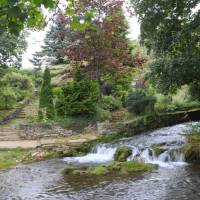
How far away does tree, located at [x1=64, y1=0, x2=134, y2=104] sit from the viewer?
21.9 metres

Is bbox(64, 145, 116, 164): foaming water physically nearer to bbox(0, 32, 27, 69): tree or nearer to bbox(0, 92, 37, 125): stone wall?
bbox(0, 92, 37, 125): stone wall

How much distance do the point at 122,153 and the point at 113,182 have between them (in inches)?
177

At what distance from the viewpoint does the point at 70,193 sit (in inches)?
379

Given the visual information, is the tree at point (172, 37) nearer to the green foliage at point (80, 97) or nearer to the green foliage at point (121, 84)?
the green foliage at point (80, 97)

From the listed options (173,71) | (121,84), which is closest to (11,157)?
(173,71)

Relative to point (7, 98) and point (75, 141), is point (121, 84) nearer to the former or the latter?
point (7, 98)

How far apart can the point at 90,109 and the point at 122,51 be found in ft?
12.5

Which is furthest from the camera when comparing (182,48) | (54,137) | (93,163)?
(54,137)

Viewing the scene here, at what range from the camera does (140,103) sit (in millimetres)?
22984

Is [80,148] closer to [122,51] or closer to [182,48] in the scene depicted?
[182,48]

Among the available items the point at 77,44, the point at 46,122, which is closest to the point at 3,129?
the point at 46,122

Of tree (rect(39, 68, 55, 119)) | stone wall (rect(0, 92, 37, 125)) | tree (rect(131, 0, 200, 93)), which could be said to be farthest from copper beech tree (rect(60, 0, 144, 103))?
stone wall (rect(0, 92, 37, 125))

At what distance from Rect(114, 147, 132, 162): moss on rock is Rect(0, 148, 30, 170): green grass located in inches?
150

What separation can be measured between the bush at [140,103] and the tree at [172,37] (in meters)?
5.42
